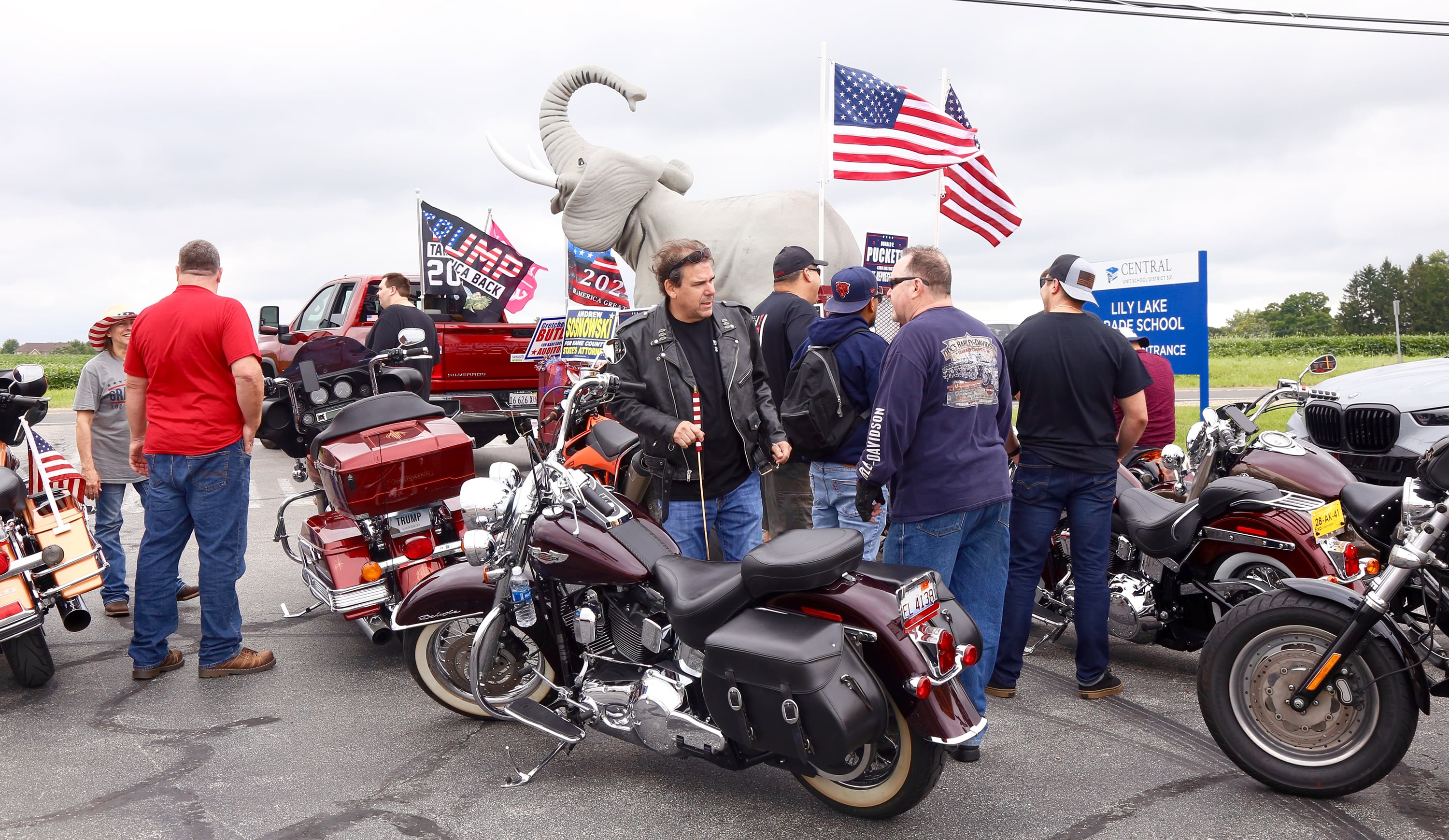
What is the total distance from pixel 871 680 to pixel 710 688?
51 centimetres

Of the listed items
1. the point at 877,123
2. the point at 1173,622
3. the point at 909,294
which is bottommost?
the point at 1173,622

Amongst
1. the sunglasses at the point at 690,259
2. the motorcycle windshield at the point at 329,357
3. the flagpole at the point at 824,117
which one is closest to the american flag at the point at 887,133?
the flagpole at the point at 824,117

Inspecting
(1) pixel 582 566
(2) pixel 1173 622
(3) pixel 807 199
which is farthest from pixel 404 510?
(3) pixel 807 199

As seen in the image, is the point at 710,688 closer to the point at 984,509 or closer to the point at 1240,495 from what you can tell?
A: the point at 984,509

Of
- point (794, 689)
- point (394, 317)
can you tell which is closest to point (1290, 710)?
point (794, 689)

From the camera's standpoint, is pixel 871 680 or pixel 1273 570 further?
pixel 1273 570

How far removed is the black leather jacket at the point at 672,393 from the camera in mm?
4387

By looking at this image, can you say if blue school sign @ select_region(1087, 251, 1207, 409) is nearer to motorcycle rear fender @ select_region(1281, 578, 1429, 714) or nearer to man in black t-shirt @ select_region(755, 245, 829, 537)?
man in black t-shirt @ select_region(755, 245, 829, 537)

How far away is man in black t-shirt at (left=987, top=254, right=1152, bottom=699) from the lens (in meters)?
4.59

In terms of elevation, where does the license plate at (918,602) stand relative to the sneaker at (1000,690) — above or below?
above

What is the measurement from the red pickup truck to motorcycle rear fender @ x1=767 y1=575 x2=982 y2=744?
8082mm

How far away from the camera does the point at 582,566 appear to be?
3.78m

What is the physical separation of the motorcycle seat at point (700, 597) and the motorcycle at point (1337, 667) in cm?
171

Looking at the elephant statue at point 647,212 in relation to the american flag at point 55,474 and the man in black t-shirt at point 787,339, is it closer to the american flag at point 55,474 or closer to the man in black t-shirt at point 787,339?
the man in black t-shirt at point 787,339
